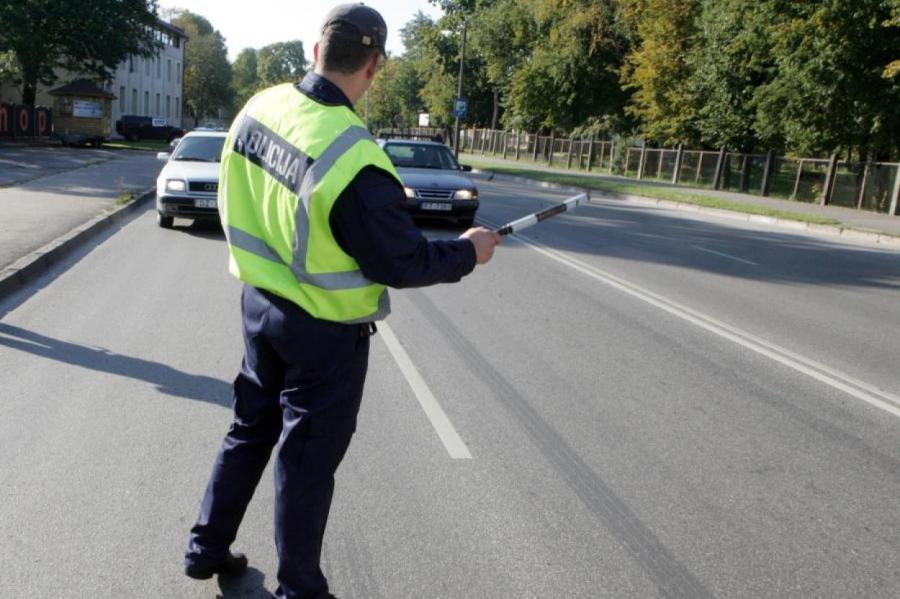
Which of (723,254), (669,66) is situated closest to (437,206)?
(723,254)

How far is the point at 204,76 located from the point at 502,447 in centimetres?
10023

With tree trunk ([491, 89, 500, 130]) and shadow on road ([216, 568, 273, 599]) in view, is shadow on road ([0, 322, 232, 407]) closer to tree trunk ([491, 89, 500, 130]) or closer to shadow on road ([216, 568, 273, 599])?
shadow on road ([216, 568, 273, 599])

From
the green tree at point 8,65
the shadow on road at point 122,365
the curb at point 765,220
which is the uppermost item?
the green tree at point 8,65

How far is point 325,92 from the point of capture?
8.81ft

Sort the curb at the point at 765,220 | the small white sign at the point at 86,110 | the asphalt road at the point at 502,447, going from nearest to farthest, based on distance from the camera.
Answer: the asphalt road at the point at 502,447 → the curb at the point at 765,220 → the small white sign at the point at 86,110

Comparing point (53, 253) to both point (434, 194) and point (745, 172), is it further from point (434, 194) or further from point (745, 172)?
point (745, 172)

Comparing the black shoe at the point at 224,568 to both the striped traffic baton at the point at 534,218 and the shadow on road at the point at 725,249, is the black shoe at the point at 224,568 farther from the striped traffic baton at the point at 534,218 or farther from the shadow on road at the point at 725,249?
the shadow on road at the point at 725,249

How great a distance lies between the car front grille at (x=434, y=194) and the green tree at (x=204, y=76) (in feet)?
288

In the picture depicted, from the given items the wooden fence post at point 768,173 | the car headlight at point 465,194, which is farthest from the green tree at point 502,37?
the car headlight at point 465,194

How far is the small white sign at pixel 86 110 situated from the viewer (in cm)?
5356

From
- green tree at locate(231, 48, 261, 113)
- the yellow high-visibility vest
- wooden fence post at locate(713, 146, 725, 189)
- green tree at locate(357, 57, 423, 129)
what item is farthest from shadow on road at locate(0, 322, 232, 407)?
green tree at locate(231, 48, 261, 113)

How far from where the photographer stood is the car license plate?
14.9m

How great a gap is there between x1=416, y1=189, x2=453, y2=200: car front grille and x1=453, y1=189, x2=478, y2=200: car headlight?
108mm

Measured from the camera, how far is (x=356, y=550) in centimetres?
346
